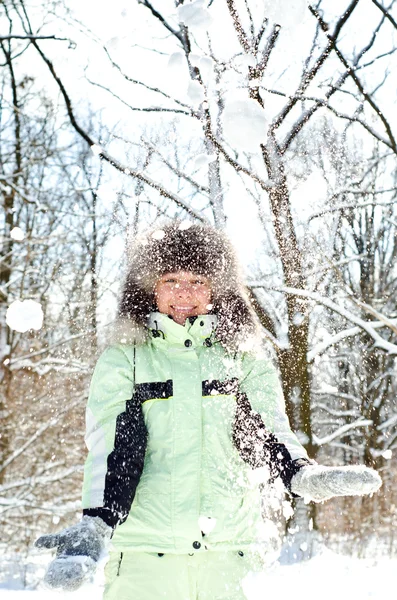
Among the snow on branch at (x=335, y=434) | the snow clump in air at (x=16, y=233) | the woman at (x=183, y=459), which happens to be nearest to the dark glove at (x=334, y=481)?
the woman at (x=183, y=459)

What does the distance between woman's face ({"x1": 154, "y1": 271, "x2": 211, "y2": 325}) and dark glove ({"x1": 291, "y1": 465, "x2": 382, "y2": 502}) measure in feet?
2.22

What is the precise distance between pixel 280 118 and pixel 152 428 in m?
4.22

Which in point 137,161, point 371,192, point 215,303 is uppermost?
point 137,161

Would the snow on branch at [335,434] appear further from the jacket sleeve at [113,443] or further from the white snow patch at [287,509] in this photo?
the jacket sleeve at [113,443]

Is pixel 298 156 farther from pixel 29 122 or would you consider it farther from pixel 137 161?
pixel 29 122

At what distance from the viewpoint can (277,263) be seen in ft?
20.9

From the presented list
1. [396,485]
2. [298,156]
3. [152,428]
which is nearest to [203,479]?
[152,428]

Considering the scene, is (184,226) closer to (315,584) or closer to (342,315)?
(342,315)

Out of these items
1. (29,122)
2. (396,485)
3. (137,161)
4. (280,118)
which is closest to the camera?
(280,118)

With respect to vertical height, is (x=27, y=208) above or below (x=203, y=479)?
above

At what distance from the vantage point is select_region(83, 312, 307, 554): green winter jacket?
167 cm

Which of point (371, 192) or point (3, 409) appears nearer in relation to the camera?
point (371, 192)

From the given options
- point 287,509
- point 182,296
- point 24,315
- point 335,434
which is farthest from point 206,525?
point 24,315

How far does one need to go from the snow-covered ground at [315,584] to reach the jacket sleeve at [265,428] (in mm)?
2610
